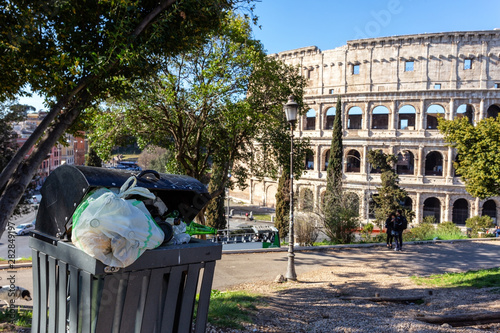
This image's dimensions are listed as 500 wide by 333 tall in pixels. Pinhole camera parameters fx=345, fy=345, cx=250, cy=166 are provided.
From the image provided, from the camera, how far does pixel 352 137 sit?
33.5 meters

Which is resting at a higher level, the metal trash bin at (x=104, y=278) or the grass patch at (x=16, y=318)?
the metal trash bin at (x=104, y=278)

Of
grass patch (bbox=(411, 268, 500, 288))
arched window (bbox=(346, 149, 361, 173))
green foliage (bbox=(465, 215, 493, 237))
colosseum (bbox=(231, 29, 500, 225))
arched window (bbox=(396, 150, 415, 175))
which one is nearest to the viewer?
grass patch (bbox=(411, 268, 500, 288))

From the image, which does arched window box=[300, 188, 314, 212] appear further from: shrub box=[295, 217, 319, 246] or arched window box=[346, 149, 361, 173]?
arched window box=[346, 149, 361, 173]

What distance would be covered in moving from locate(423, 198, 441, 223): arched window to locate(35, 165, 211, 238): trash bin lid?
33.0m

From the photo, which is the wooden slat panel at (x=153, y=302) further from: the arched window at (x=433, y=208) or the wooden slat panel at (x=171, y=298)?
the arched window at (x=433, y=208)

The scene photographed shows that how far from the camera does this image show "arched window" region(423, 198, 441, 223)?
31.2 metres

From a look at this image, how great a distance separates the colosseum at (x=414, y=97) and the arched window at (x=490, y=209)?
0.09 m

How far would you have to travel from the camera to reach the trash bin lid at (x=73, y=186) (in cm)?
267

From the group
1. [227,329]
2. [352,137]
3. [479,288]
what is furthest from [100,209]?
[352,137]

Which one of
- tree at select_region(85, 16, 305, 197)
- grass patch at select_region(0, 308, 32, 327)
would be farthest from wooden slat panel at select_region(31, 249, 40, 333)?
tree at select_region(85, 16, 305, 197)

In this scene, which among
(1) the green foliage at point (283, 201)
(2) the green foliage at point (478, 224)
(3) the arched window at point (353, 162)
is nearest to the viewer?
(1) the green foliage at point (283, 201)

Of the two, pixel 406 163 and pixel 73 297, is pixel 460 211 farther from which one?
pixel 73 297

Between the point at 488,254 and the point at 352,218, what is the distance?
4.94 m

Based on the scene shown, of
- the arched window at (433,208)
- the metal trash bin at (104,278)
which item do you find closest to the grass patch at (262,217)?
the arched window at (433,208)
